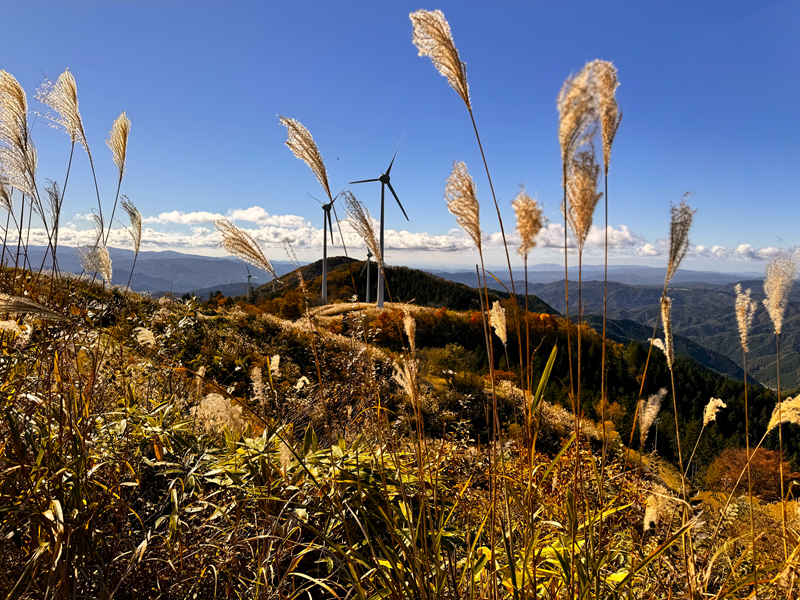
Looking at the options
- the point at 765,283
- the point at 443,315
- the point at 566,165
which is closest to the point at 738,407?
the point at 443,315

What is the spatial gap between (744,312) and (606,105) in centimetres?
142

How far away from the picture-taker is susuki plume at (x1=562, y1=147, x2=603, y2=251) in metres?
1.60

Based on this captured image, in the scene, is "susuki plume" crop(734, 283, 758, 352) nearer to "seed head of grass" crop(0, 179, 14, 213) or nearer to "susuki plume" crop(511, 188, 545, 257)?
"susuki plume" crop(511, 188, 545, 257)

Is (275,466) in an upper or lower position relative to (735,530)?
upper

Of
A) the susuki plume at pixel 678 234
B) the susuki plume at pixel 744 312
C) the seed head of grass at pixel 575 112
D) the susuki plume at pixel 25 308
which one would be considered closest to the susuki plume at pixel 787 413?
the susuki plume at pixel 744 312

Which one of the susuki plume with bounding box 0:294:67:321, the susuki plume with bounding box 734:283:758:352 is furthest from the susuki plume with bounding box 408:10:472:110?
the susuki plume with bounding box 734:283:758:352

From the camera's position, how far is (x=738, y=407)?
18781 millimetres

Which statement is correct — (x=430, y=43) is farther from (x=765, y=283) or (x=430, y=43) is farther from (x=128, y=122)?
(x=128, y=122)

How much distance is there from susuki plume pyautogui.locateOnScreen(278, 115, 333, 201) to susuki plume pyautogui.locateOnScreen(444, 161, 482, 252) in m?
0.62

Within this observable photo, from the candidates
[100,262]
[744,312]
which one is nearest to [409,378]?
[744,312]

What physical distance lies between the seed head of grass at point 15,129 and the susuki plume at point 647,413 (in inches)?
163

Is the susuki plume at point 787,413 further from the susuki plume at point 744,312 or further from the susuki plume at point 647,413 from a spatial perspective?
the susuki plume at point 647,413

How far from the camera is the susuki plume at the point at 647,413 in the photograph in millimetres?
1931

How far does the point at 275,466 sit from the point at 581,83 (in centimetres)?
225
